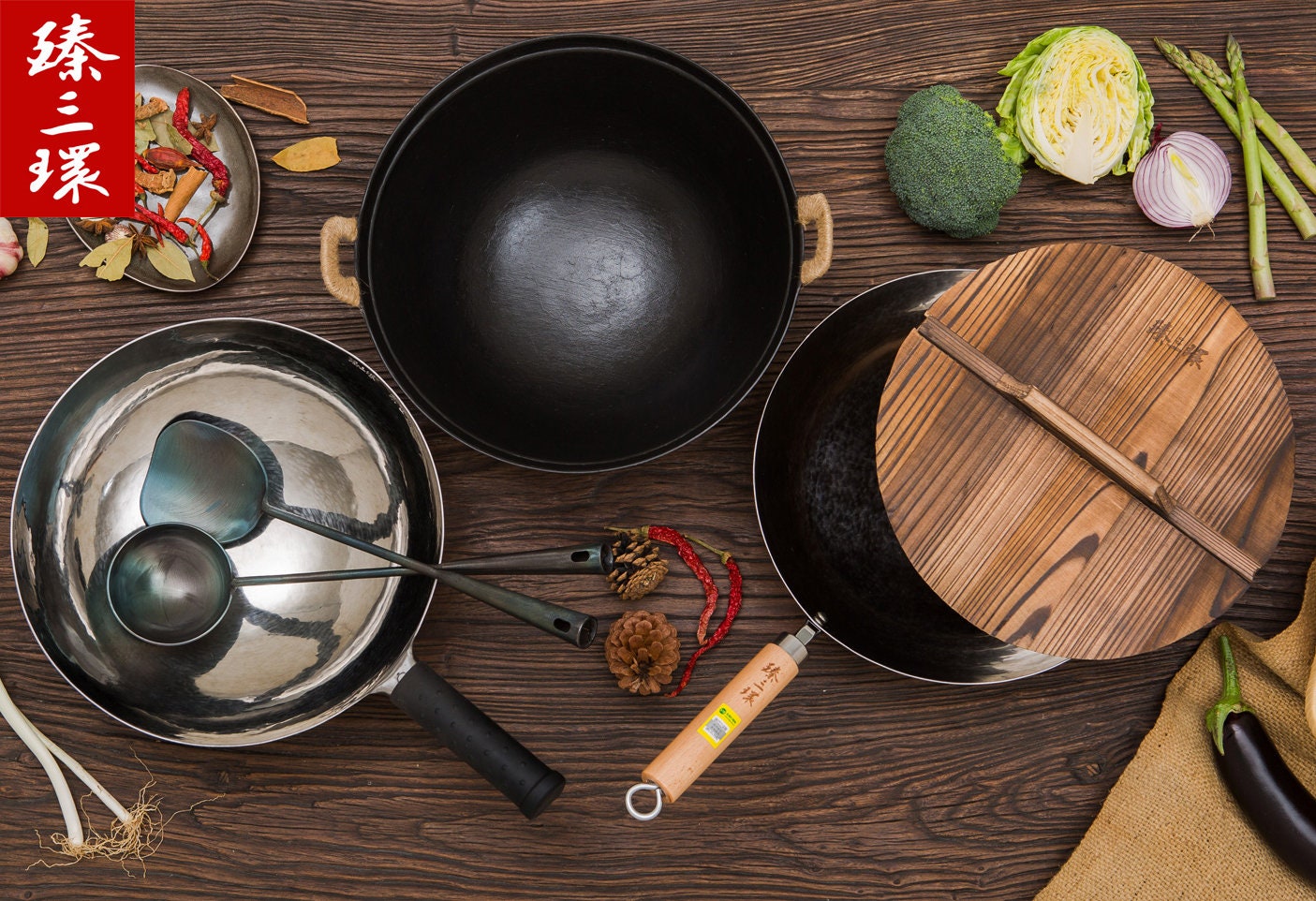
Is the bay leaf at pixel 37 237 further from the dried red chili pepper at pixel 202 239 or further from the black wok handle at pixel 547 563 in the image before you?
the black wok handle at pixel 547 563

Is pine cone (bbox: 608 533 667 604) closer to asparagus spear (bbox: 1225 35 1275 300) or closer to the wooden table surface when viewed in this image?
the wooden table surface

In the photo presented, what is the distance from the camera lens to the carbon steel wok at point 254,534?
844 mm

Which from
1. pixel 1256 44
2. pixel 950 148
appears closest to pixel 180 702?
pixel 950 148

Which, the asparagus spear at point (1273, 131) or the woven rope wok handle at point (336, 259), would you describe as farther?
the asparagus spear at point (1273, 131)

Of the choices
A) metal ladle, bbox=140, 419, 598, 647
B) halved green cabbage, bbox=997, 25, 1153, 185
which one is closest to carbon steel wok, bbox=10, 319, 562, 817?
metal ladle, bbox=140, 419, 598, 647

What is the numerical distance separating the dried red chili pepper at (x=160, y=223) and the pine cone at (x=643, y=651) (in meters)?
0.67

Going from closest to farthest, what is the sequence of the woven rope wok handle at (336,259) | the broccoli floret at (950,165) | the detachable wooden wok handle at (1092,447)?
1. the detachable wooden wok handle at (1092,447)
2. the woven rope wok handle at (336,259)
3. the broccoli floret at (950,165)

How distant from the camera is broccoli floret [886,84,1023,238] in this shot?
2.97ft

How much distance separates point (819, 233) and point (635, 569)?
1.39 ft

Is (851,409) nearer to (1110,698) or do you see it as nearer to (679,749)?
(679,749)

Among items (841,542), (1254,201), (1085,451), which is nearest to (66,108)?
(841,542)

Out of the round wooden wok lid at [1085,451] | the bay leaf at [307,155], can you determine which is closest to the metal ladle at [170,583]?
the bay leaf at [307,155]

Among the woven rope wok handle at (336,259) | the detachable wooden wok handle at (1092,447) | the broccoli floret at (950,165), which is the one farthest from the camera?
the broccoli floret at (950,165)

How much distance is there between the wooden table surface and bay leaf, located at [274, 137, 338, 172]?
0.7 inches
